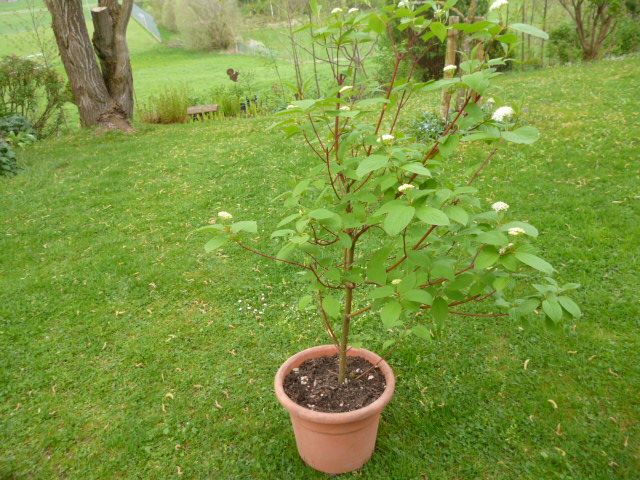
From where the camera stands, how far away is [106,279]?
3.75 metres

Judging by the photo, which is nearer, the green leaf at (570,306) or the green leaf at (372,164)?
the green leaf at (372,164)

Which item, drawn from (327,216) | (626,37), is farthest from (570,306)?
(626,37)

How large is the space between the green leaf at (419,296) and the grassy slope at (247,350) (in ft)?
3.50

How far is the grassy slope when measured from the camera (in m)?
2.24

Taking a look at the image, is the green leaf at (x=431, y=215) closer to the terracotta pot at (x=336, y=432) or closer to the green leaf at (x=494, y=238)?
the green leaf at (x=494, y=238)

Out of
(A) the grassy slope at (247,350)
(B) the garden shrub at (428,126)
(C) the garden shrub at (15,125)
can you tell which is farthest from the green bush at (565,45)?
(C) the garden shrub at (15,125)

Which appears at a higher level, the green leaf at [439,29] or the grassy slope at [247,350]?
the green leaf at [439,29]

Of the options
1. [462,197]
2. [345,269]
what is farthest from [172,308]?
[462,197]

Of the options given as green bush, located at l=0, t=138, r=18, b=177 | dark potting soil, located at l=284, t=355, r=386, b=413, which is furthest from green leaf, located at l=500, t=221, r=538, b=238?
green bush, located at l=0, t=138, r=18, b=177

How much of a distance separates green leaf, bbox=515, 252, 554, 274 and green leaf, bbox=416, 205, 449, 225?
0.79 feet

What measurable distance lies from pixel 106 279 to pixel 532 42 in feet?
41.2

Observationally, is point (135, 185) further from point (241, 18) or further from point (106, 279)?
point (241, 18)

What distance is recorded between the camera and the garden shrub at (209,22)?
53.1 feet

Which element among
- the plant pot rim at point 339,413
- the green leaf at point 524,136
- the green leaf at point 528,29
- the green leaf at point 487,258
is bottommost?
the plant pot rim at point 339,413
